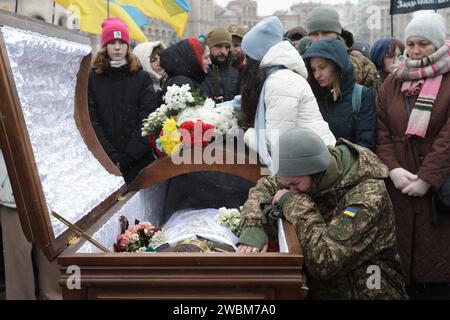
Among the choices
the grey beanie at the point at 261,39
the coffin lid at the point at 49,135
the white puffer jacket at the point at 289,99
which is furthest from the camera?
the grey beanie at the point at 261,39

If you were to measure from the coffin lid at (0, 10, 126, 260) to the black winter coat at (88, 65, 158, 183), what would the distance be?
4.23 ft

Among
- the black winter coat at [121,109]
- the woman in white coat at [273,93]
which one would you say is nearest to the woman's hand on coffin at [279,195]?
the woman in white coat at [273,93]

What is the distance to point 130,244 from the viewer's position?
2.82 meters

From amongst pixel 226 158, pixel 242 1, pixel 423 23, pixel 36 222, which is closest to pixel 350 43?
pixel 423 23

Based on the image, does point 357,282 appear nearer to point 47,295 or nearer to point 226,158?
point 226,158

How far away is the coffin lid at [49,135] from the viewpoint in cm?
198

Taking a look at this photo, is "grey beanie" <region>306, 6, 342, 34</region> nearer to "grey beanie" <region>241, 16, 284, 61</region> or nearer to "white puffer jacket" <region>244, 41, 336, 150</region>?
"grey beanie" <region>241, 16, 284, 61</region>

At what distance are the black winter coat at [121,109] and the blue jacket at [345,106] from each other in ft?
5.49

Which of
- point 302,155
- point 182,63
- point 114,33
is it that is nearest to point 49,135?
point 302,155

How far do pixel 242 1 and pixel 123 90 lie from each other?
4257 cm

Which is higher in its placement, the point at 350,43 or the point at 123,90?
the point at 350,43

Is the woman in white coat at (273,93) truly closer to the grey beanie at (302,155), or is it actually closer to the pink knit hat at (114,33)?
the grey beanie at (302,155)

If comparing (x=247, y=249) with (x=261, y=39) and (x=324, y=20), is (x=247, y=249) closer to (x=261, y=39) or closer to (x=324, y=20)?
(x=261, y=39)

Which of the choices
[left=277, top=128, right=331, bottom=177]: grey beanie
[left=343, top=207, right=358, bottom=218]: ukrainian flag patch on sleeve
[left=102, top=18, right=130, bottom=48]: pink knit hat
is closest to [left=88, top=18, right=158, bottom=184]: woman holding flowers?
[left=102, top=18, right=130, bottom=48]: pink knit hat
